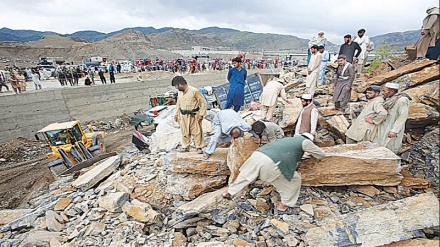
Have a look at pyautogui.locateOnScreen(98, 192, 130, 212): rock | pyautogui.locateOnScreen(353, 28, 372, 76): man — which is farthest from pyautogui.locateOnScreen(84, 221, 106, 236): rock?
pyautogui.locateOnScreen(353, 28, 372, 76): man

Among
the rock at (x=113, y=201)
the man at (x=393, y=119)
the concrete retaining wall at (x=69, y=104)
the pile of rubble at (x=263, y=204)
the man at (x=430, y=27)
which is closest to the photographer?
the pile of rubble at (x=263, y=204)

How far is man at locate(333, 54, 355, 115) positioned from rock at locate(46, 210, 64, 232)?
563 centimetres

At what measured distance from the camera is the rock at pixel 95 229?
148 inches

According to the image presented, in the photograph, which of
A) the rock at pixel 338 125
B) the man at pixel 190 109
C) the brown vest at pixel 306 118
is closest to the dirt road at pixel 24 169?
the man at pixel 190 109

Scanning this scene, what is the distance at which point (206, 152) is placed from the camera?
438 centimetres

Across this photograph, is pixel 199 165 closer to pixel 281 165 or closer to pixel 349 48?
pixel 281 165

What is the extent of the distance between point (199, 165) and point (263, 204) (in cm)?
124

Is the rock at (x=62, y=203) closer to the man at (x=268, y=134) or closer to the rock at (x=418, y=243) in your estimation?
the man at (x=268, y=134)

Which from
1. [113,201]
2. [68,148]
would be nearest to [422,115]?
[113,201]

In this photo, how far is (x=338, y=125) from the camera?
480 centimetres

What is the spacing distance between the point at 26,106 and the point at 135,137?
9.93 meters

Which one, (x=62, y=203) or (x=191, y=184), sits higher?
(x=191, y=184)

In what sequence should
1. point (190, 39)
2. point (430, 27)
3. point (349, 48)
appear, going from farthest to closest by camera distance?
1. point (190, 39)
2. point (349, 48)
3. point (430, 27)

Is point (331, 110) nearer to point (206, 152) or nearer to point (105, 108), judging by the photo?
point (206, 152)
